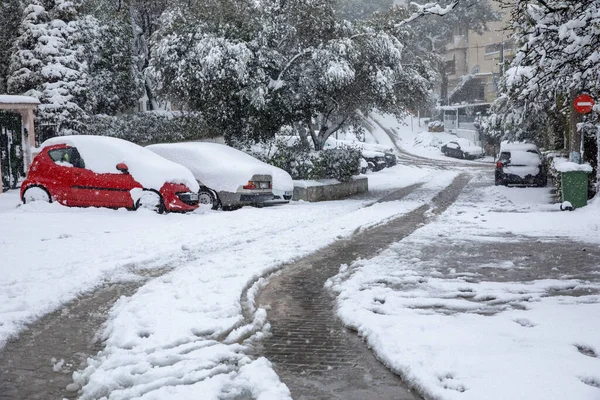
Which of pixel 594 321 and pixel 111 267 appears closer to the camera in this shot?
pixel 594 321

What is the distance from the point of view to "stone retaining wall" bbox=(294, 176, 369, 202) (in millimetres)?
17906

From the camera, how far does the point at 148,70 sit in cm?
1948

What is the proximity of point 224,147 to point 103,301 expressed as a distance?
411 inches

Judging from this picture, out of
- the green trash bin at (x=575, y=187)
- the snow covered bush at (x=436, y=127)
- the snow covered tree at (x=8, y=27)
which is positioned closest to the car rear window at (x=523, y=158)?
the green trash bin at (x=575, y=187)

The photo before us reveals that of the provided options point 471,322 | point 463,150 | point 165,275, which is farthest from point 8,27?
point 463,150

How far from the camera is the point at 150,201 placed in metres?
13.3

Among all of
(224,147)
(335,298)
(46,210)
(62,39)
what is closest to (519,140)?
(224,147)

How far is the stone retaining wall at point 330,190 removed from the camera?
17.9 m

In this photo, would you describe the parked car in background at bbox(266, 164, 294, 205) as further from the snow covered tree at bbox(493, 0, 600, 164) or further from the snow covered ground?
the snow covered ground

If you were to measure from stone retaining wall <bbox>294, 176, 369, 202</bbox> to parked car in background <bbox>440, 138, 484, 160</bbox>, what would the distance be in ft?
88.6

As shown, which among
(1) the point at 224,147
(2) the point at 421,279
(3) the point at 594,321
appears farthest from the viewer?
(1) the point at 224,147

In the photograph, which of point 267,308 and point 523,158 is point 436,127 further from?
point 267,308

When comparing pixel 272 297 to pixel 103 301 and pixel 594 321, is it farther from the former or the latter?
pixel 594 321

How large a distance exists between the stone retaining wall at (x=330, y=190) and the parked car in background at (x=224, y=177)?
87.9 inches
